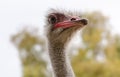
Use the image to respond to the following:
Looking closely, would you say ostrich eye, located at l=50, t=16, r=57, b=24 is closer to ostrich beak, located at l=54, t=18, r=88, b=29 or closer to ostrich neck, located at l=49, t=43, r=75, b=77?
ostrich beak, located at l=54, t=18, r=88, b=29

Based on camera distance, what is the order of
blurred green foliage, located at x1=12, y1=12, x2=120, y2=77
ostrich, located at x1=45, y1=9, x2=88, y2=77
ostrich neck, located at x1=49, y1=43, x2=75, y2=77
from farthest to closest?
blurred green foliage, located at x1=12, y1=12, x2=120, y2=77 < ostrich, located at x1=45, y1=9, x2=88, y2=77 < ostrich neck, located at x1=49, y1=43, x2=75, y2=77

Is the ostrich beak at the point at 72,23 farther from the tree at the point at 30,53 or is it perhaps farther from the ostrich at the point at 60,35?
the tree at the point at 30,53

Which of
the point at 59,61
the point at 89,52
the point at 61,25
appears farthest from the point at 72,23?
the point at 89,52

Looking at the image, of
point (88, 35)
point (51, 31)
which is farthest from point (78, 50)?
point (51, 31)

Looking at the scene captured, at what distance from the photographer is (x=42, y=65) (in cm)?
3003

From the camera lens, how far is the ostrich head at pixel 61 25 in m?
6.14

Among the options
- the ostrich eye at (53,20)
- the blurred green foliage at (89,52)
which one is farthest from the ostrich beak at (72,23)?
the blurred green foliage at (89,52)

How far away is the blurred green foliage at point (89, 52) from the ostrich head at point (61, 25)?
838 inches

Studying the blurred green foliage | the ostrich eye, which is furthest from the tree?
the ostrich eye

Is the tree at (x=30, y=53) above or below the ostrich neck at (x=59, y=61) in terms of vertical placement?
below

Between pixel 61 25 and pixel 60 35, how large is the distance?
10cm

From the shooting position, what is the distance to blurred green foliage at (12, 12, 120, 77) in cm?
2828

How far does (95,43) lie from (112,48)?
1.12m

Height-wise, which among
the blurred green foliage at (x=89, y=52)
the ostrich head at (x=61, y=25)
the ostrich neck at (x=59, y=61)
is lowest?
the blurred green foliage at (x=89, y=52)
